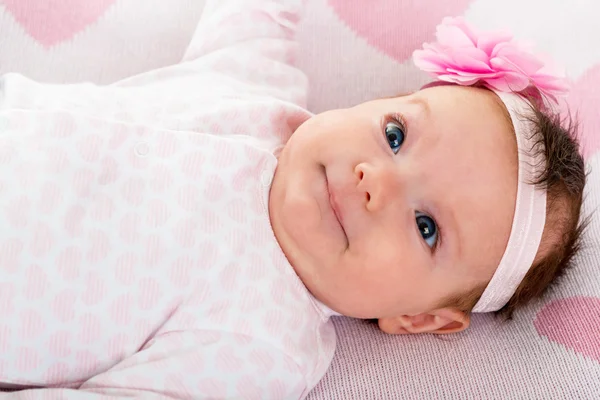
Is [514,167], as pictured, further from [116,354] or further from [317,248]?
[116,354]

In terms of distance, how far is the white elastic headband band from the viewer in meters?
1.10

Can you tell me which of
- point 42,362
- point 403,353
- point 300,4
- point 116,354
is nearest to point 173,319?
point 116,354

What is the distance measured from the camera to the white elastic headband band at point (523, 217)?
1099mm

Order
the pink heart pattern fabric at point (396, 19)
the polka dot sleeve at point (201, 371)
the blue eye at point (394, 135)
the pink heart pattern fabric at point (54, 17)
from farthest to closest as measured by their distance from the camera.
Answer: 1. the pink heart pattern fabric at point (396, 19)
2. the pink heart pattern fabric at point (54, 17)
3. the blue eye at point (394, 135)
4. the polka dot sleeve at point (201, 371)

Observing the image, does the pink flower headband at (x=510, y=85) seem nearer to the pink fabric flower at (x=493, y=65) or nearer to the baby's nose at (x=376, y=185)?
the pink fabric flower at (x=493, y=65)

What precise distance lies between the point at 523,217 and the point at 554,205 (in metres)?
0.07

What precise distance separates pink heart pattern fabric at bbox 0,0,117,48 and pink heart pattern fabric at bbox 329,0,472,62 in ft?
2.12

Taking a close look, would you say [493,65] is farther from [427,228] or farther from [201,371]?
[201,371]

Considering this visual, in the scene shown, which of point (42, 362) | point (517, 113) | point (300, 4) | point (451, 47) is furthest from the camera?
point (300, 4)

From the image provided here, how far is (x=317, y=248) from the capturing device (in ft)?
3.66

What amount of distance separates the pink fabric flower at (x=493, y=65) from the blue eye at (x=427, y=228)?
29 cm

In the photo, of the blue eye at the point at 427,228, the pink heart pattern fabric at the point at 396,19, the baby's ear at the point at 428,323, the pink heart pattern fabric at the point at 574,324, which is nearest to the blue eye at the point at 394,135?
the blue eye at the point at 427,228

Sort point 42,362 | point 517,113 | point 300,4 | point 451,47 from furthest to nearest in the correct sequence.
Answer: point 300,4, point 451,47, point 517,113, point 42,362

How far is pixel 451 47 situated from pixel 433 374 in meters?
0.63
